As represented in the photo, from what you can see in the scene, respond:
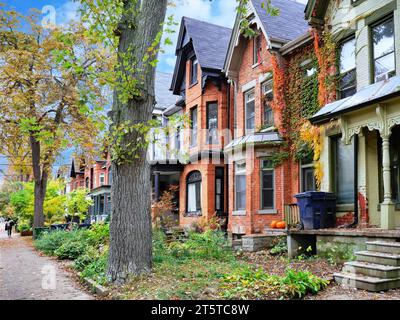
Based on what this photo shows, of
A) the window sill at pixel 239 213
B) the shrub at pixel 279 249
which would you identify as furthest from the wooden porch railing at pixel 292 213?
the window sill at pixel 239 213

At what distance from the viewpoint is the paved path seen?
803 centimetres

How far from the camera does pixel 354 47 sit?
12758 mm

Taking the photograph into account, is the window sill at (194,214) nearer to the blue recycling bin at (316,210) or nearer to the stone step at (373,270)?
the blue recycling bin at (316,210)

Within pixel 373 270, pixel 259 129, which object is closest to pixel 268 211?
pixel 259 129

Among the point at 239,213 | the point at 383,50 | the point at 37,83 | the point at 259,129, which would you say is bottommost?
the point at 239,213

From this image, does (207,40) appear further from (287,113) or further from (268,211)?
(268,211)

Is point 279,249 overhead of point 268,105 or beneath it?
beneath

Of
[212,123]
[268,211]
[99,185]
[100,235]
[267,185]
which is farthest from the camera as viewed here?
[99,185]

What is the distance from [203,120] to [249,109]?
338 centimetres

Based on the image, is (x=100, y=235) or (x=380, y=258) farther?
(x=100, y=235)

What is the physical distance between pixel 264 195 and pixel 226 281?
8.99 metres

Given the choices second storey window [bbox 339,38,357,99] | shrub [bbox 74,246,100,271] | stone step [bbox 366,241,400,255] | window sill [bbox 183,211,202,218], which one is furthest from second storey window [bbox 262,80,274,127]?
shrub [bbox 74,246,100,271]

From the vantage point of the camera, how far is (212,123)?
20875 mm
